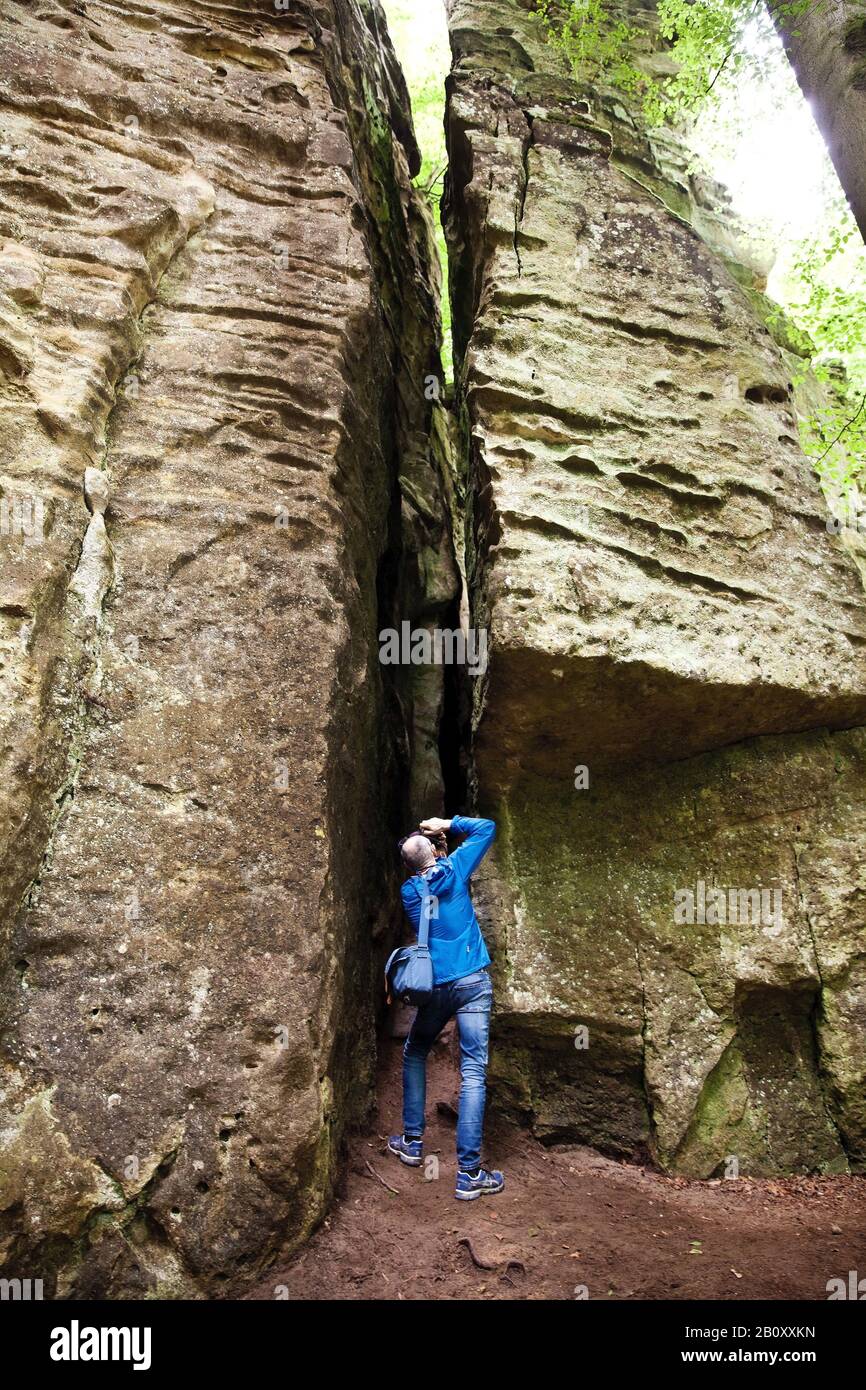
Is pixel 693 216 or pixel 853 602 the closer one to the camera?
pixel 853 602

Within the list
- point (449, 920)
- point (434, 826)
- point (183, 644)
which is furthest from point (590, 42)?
point (449, 920)

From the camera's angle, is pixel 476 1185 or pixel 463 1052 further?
pixel 463 1052

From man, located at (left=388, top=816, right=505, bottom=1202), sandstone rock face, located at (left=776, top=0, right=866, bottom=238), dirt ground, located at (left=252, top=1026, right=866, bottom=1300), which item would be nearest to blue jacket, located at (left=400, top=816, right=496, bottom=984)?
man, located at (left=388, top=816, right=505, bottom=1202)

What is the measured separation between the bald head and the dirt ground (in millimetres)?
1805

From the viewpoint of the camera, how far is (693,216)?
34.2 ft

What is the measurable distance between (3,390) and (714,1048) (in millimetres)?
6423

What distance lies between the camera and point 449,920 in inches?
219

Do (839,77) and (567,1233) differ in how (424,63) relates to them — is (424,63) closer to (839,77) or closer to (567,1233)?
(839,77)

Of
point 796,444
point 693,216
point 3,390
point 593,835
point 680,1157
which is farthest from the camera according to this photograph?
point 693,216

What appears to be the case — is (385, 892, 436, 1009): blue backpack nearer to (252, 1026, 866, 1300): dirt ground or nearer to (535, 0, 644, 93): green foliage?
(252, 1026, 866, 1300): dirt ground

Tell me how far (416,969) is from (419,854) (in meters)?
0.76

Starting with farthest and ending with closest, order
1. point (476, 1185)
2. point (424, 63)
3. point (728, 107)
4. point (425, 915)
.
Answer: point (424, 63) → point (728, 107) → point (425, 915) → point (476, 1185)

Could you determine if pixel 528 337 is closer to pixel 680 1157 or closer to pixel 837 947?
pixel 837 947

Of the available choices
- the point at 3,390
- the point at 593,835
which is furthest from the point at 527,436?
the point at 3,390
